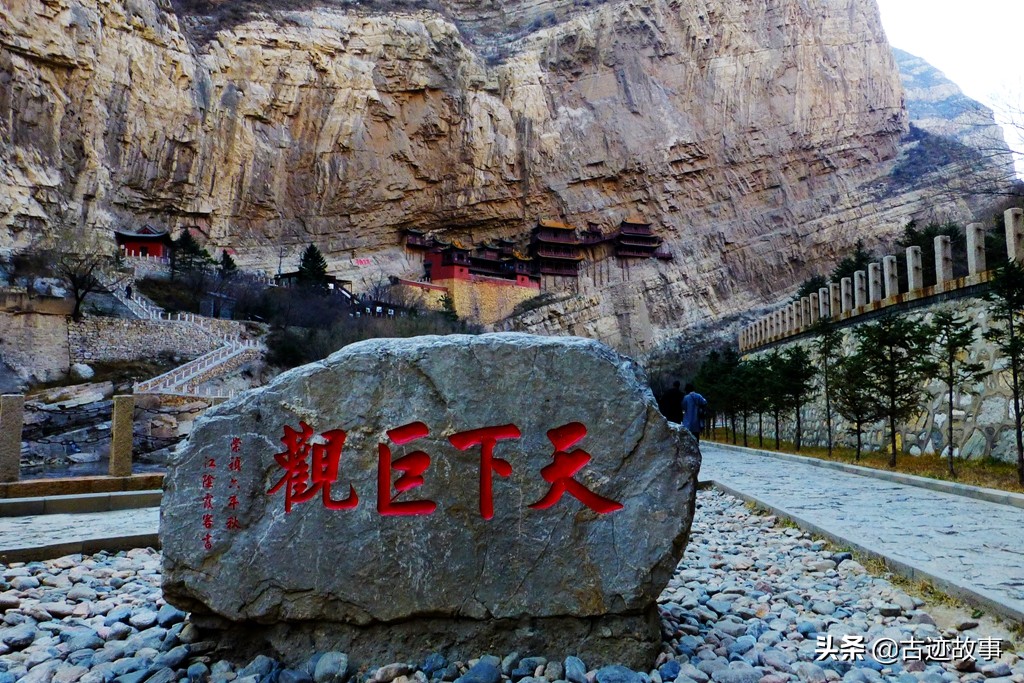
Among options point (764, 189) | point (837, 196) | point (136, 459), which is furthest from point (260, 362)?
point (837, 196)

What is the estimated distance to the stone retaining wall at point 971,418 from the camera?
29.8ft

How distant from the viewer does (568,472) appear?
9.95ft

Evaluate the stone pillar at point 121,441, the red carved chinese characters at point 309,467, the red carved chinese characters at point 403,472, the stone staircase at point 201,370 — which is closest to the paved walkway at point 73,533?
the stone pillar at point 121,441

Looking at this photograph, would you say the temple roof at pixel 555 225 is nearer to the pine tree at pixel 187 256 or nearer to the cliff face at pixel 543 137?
the cliff face at pixel 543 137

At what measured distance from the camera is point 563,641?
2.91m

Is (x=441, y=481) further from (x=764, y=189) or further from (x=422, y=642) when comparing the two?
(x=764, y=189)

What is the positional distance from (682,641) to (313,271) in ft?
109

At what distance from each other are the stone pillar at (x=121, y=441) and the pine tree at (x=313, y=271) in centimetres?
2559

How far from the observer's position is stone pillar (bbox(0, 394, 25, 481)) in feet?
22.6

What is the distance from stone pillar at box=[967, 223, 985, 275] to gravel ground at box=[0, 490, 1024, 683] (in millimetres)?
8554

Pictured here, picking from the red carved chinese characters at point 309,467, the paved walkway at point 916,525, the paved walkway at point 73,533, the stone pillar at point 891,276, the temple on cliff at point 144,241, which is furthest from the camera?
the temple on cliff at point 144,241

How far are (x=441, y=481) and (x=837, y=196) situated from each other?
1857 inches

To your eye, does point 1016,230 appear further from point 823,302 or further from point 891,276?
point 823,302

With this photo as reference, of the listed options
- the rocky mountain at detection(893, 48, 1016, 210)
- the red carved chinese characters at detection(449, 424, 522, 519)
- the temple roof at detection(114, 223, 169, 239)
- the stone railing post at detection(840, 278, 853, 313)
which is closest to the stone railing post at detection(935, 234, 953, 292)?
the rocky mountain at detection(893, 48, 1016, 210)
